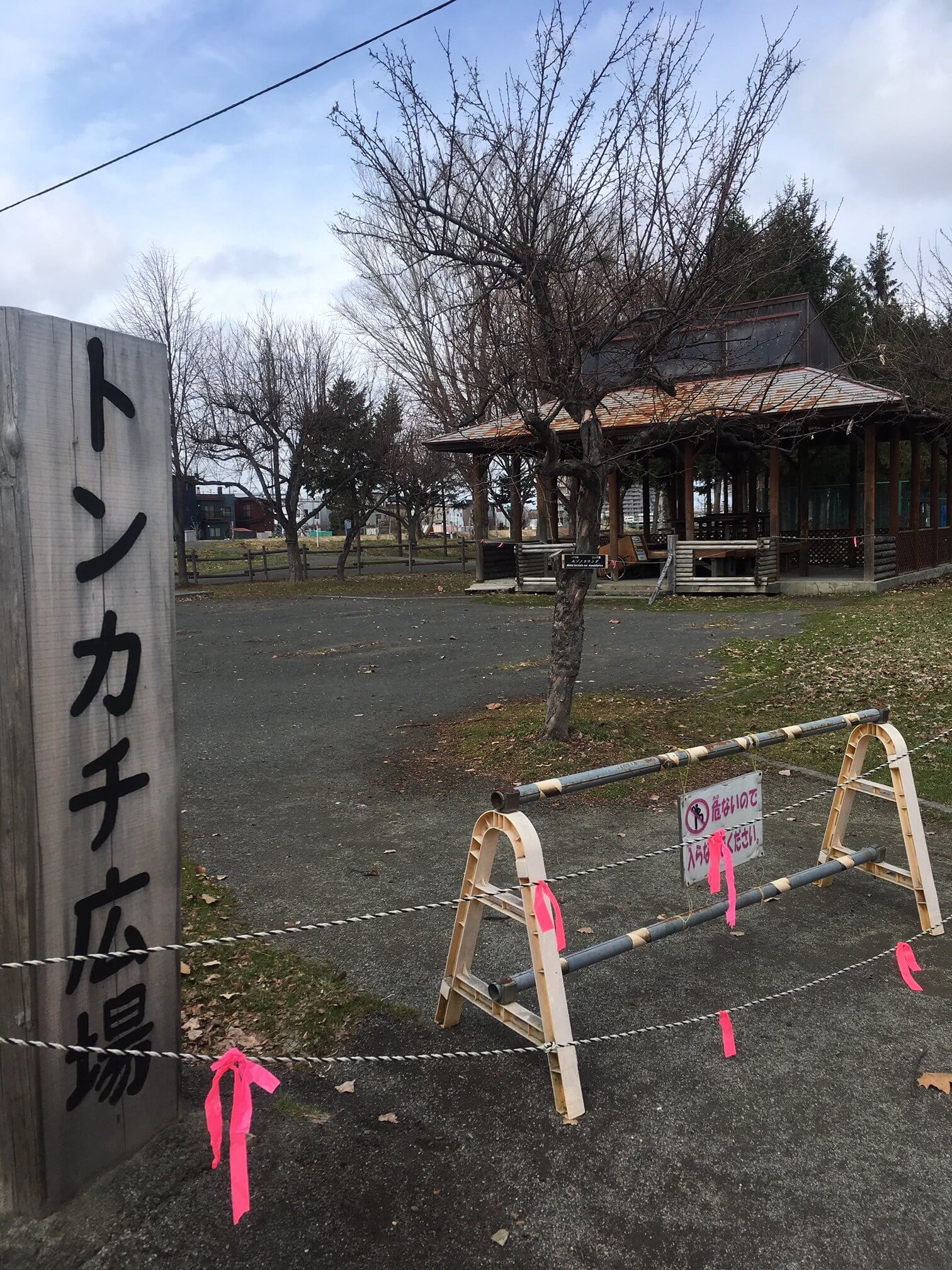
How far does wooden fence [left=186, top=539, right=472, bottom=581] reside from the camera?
31.7m

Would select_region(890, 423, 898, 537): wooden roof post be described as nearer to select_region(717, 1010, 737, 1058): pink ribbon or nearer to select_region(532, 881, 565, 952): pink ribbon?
select_region(717, 1010, 737, 1058): pink ribbon

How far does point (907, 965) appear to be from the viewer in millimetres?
3738

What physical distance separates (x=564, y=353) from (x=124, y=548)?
178 inches

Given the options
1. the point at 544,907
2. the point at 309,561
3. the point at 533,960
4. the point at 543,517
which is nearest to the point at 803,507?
the point at 543,517

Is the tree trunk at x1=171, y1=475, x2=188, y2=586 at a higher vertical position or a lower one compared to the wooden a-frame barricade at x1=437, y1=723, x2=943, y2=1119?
higher

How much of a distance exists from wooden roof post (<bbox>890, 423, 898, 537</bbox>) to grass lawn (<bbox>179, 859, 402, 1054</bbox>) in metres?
18.6

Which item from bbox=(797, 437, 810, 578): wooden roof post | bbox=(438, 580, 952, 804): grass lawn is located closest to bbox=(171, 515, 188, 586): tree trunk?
bbox=(797, 437, 810, 578): wooden roof post

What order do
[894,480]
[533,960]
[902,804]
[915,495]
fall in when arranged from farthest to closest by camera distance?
[915,495] → [894,480] → [902,804] → [533,960]

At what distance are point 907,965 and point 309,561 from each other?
38.3 metres

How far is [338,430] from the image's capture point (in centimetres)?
3027

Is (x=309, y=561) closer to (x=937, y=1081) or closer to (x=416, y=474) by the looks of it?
(x=416, y=474)

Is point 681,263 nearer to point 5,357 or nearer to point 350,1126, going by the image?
point 5,357

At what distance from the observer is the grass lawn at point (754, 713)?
6.80 metres

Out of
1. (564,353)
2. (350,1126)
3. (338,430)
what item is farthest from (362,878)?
(338,430)
